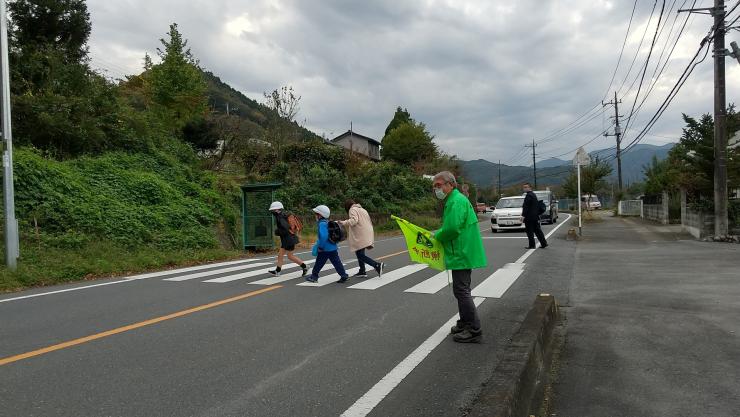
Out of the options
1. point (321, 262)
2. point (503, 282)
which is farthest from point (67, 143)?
point (503, 282)

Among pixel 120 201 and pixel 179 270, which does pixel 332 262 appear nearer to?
pixel 179 270

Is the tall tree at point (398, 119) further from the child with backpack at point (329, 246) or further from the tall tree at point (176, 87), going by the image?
the child with backpack at point (329, 246)

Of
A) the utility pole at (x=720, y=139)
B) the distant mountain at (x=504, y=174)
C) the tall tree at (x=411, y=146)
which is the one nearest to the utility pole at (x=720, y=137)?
the utility pole at (x=720, y=139)

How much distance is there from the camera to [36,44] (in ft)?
62.2

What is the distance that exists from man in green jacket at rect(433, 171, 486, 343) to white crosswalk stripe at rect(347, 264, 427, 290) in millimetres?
3539

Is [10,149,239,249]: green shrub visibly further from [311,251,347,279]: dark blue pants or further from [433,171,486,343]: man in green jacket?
[433,171,486,343]: man in green jacket

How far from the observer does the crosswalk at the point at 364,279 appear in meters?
8.69

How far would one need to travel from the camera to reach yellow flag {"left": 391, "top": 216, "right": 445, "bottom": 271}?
5.52 metres

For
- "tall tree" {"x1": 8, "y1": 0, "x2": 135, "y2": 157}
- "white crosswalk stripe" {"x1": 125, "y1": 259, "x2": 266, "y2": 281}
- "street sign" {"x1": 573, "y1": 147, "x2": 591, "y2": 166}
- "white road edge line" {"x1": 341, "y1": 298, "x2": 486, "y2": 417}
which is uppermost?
"tall tree" {"x1": 8, "y1": 0, "x2": 135, "y2": 157}

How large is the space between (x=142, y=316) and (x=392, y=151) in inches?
1910

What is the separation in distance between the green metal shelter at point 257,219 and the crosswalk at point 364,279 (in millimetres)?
4384

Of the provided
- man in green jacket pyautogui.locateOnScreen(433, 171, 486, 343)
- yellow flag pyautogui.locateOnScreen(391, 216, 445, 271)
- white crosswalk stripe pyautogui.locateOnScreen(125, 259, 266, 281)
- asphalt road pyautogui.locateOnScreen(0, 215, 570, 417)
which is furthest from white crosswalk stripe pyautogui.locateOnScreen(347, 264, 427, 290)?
white crosswalk stripe pyautogui.locateOnScreen(125, 259, 266, 281)

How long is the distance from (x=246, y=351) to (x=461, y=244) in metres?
2.41

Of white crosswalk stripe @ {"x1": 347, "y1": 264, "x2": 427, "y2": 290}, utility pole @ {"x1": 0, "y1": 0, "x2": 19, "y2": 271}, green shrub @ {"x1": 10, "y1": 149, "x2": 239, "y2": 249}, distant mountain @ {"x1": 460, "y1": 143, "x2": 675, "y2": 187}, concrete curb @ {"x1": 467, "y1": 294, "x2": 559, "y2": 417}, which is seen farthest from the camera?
distant mountain @ {"x1": 460, "y1": 143, "x2": 675, "y2": 187}
